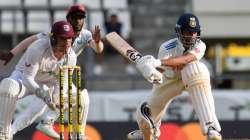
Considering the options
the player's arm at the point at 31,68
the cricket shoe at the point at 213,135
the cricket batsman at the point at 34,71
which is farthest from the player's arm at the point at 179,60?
the player's arm at the point at 31,68

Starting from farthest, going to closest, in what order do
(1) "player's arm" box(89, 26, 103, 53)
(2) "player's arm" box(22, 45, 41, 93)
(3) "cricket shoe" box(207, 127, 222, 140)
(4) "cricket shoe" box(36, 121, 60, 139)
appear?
(4) "cricket shoe" box(36, 121, 60, 139) → (1) "player's arm" box(89, 26, 103, 53) → (2) "player's arm" box(22, 45, 41, 93) → (3) "cricket shoe" box(207, 127, 222, 140)

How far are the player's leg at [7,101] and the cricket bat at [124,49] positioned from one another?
106cm

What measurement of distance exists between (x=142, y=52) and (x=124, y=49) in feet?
25.5

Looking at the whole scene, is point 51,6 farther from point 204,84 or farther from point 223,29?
point 204,84

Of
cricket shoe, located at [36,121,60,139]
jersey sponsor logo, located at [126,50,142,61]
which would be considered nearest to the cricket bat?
jersey sponsor logo, located at [126,50,142,61]

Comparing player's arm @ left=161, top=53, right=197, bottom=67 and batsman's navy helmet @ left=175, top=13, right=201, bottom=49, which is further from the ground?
batsman's navy helmet @ left=175, top=13, right=201, bottom=49

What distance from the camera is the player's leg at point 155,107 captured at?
8.88m

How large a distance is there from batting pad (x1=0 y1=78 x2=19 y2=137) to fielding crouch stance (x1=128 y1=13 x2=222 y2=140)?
1331mm

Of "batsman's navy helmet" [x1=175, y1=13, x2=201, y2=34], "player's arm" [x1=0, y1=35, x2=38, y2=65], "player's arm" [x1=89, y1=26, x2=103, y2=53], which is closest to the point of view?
"batsman's navy helmet" [x1=175, y1=13, x2=201, y2=34]

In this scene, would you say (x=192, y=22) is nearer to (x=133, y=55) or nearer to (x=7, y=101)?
(x=133, y=55)

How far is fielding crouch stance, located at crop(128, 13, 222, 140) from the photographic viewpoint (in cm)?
834

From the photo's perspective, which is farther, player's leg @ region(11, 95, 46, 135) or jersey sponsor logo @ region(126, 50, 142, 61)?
player's leg @ region(11, 95, 46, 135)

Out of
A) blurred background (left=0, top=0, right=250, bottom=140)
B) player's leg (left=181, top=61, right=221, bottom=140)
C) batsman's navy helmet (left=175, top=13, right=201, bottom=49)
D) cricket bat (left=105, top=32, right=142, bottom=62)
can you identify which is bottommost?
blurred background (left=0, top=0, right=250, bottom=140)

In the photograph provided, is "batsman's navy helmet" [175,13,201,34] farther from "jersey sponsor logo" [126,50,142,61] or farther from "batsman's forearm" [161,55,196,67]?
"jersey sponsor logo" [126,50,142,61]
